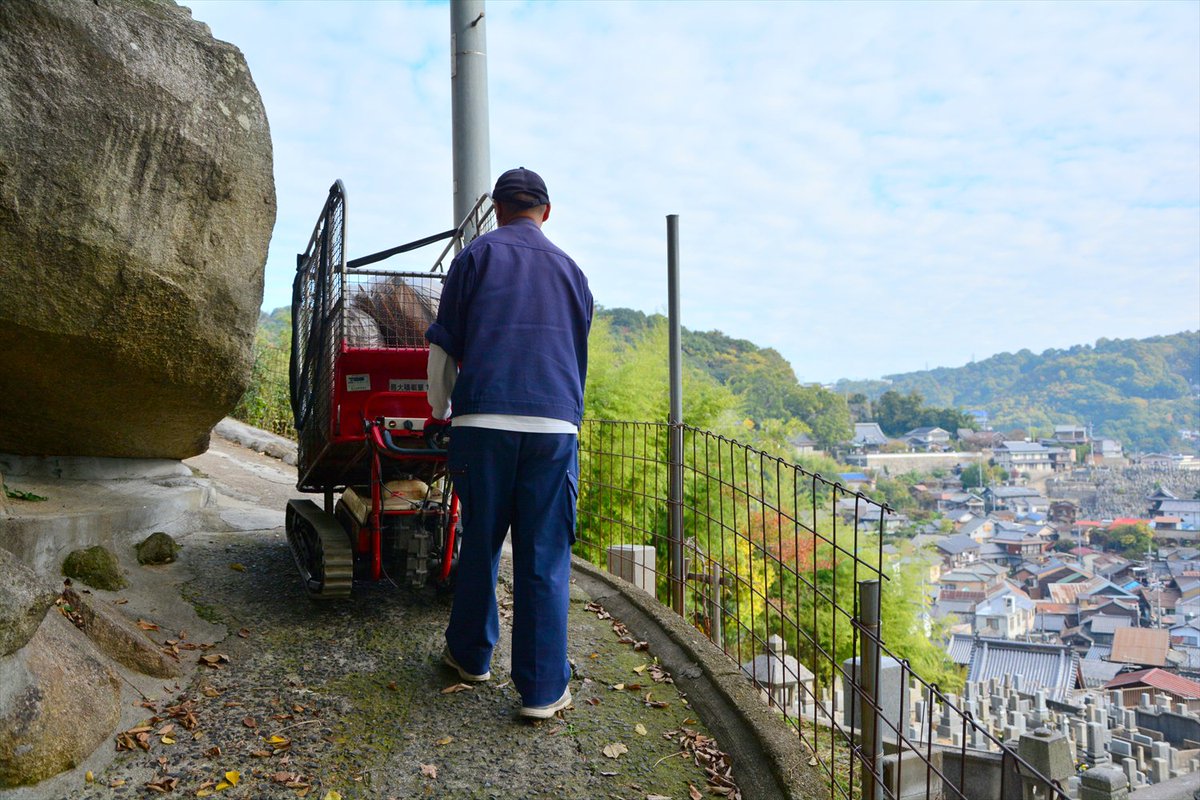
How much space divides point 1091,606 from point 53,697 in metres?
62.0

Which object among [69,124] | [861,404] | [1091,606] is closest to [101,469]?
[69,124]

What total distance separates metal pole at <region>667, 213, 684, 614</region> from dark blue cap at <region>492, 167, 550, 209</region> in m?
1.74

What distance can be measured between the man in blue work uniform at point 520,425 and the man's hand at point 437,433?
1.19 feet

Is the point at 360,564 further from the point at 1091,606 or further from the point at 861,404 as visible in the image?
the point at 861,404

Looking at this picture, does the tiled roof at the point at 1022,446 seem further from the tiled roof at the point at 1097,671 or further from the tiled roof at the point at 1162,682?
the tiled roof at the point at 1162,682

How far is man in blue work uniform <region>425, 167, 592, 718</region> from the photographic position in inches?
140

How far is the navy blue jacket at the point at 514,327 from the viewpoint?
356cm

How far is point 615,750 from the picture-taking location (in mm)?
3545

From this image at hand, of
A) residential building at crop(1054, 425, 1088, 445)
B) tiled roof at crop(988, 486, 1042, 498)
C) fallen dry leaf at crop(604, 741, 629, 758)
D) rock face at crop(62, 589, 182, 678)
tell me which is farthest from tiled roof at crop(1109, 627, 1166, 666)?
residential building at crop(1054, 425, 1088, 445)

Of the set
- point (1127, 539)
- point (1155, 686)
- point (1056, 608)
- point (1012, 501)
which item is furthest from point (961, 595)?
point (1012, 501)

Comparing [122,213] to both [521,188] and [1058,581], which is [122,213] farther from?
[1058,581]

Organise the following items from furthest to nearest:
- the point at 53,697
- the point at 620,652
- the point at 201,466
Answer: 1. the point at 201,466
2. the point at 620,652
3. the point at 53,697

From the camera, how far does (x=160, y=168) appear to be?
421cm

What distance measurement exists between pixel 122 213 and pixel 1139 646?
51595 mm
